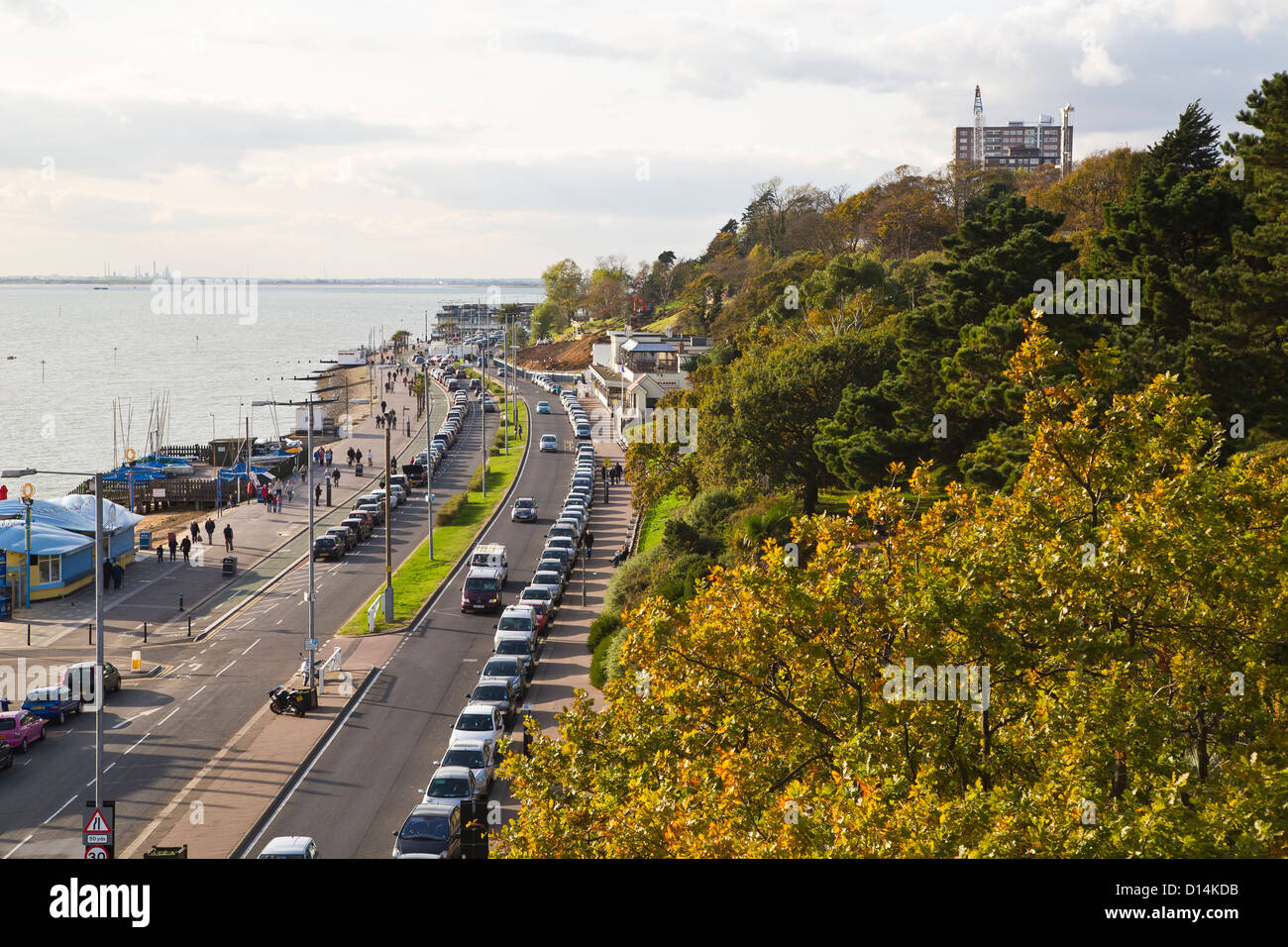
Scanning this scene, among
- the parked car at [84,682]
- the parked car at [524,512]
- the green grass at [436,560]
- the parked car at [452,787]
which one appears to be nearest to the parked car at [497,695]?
the parked car at [452,787]

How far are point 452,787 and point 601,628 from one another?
1454 centimetres

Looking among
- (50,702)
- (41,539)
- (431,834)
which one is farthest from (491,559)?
(431,834)

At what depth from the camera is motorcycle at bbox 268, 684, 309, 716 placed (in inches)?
1405

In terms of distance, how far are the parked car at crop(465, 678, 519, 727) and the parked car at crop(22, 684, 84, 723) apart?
1243cm

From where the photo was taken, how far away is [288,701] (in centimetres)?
3603

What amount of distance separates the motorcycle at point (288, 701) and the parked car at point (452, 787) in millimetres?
9202

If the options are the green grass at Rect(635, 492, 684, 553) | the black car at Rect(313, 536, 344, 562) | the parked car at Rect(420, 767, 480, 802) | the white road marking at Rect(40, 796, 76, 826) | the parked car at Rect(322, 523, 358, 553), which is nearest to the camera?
the parked car at Rect(420, 767, 480, 802)

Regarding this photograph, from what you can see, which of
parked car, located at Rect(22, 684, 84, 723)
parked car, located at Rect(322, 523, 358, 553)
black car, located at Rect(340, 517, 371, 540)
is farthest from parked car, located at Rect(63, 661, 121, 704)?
black car, located at Rect(340, 517, 371, 540)

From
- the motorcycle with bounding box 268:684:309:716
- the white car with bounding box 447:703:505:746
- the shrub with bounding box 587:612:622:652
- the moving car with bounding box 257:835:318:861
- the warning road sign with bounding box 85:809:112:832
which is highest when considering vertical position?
the warning road sign with bounding box 85:809:112:832

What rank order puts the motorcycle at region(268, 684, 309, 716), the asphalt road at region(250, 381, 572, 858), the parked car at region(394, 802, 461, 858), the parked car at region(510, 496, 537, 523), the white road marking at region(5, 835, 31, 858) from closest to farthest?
the parked car at region(394, 802, 461, 858) < the white road marking at region(5, 835, 31, 858) < the asphalt road at region(250, 381, 572, 858) < the motorcycle at region(268, 684, 309, 716) < the parked car at region(510, 496, 537, 523)

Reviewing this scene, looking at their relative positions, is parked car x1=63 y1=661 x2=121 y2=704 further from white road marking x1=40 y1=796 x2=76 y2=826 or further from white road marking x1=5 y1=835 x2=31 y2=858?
white road marking x1=5 y1=835 x2=31 y2=858

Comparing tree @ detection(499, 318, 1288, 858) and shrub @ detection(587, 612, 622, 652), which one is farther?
shrub @ detection(587, 612, 622, 652)

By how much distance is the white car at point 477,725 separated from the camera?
31703 millimetres

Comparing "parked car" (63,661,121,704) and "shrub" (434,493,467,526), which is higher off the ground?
"shrub" (434,493,467,526)
